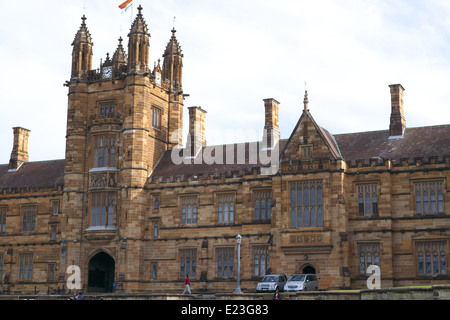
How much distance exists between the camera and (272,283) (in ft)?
142

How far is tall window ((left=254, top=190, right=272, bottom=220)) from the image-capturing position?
52625 mm

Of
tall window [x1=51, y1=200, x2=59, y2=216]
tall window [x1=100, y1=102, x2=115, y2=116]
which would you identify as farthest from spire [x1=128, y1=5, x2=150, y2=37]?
tall window [x1=51, y1=200, x2=59, y2=216]

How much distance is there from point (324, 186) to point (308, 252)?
14.1ft

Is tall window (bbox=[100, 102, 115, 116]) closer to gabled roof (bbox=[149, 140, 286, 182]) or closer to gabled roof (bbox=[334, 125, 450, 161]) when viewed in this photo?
gabled roof (bbox=[149, 140, 286, 182])

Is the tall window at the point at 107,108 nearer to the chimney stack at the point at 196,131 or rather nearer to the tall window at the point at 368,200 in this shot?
the chimney stack at the point at 196,131

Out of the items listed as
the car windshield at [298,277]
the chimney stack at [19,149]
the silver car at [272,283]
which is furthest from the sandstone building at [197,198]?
the silver car at [272,283]

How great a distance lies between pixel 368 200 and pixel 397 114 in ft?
24.1

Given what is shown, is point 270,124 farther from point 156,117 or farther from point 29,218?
point 29,218

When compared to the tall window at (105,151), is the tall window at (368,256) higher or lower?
lower

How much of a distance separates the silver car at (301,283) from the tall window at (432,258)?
6.89 m

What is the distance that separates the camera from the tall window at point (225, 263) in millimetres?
53438

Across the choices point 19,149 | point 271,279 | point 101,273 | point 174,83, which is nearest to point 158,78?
point 174,83
